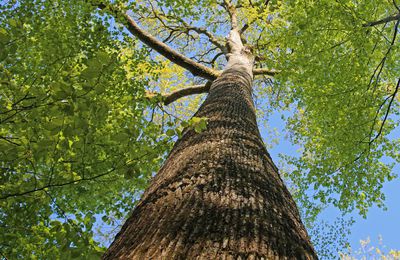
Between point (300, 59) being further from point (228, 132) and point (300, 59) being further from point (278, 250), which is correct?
point (278, 250)

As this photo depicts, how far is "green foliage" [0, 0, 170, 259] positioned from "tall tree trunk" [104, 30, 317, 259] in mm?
373

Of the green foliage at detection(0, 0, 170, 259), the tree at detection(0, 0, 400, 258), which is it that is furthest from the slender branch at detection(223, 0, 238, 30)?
the green foliage at detection(0, 0, 170, 259)

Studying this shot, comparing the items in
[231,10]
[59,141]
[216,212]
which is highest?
[231,10]

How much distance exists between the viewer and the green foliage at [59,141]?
242 cm

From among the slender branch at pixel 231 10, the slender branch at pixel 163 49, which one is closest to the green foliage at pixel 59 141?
the slender branch at pixel 163 49

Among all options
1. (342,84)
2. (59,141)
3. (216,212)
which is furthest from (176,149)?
(342,84)

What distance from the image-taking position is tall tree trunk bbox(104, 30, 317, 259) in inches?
63.0

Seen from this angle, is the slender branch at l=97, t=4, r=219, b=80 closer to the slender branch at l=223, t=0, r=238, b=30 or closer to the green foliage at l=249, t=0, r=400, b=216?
the green foliage at l=249, t=0, r=400, b=216

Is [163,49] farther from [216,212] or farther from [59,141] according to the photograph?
[216,212]

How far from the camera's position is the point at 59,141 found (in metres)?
2.81

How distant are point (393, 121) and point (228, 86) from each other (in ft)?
19.4

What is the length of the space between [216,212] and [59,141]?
1512 millimetres

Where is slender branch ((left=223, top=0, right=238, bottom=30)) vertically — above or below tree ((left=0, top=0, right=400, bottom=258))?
above

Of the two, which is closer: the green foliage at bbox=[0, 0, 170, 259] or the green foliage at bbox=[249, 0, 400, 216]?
the green foliage at bbox=[0, 0, 170, 259]
